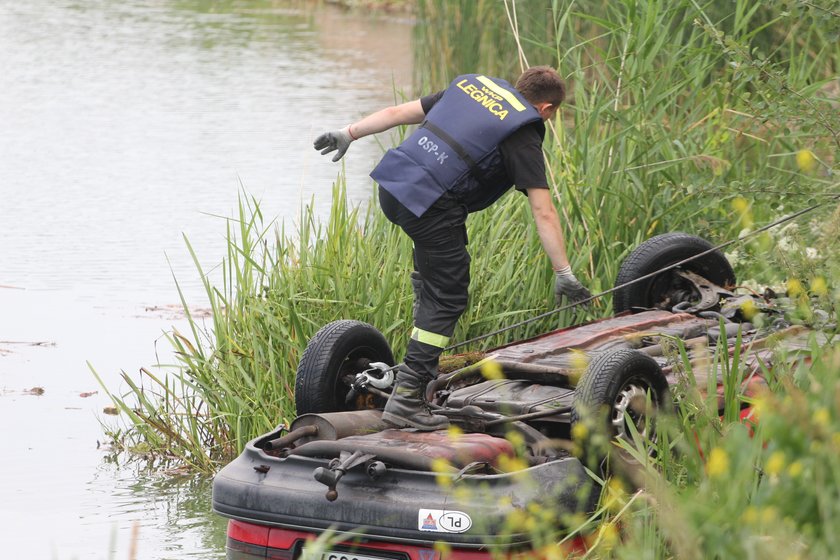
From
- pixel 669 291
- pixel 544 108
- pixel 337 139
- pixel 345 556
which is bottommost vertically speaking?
pixel 345 556

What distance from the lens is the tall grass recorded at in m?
6.40

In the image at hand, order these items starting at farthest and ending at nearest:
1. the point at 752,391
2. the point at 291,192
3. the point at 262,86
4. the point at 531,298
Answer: the point at 262,86 → the point at 291,192 → the point at 531,298 → the point at 752,391

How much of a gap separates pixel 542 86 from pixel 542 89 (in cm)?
1

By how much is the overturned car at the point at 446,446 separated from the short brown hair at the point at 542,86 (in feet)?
3.47

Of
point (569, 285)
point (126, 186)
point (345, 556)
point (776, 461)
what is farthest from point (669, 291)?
point (126, 186)

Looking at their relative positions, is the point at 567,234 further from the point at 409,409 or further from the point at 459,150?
the point at 409,409

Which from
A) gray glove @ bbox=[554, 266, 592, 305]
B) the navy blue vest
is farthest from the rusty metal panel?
gray glove @ bbox=[554, 266, 592, 305]

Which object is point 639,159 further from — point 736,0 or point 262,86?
point 262,86

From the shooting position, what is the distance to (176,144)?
52.3ft

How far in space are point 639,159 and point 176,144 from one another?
8.42 metres

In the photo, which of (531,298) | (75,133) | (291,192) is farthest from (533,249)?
(75,133)

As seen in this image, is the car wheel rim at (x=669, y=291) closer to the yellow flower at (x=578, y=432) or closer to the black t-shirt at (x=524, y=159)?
the black t-shirt at (x=524, y=159)

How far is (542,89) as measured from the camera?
6.01 metres

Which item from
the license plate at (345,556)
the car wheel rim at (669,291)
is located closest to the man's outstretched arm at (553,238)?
the car wheel rim at (669,291)
